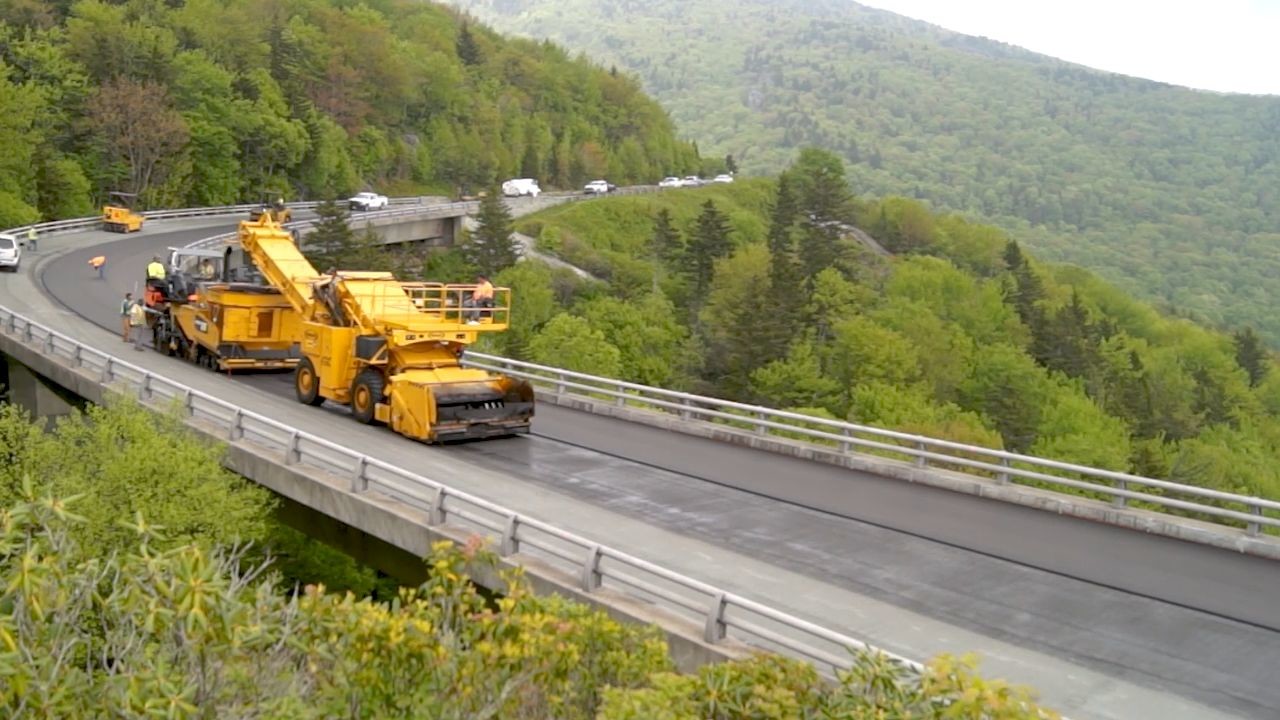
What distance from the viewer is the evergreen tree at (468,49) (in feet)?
452

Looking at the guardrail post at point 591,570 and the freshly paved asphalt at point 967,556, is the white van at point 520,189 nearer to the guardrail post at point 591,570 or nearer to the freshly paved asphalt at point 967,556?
the freshly paved asphalt at point 967,556

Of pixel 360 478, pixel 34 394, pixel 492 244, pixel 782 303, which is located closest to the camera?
pixel 360 478

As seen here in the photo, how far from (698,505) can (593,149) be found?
404 ft

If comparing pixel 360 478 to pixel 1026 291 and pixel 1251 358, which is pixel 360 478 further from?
pixel 1251 358

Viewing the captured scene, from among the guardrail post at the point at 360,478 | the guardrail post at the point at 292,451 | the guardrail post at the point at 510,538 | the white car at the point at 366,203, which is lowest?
the white car at the point at 366,203

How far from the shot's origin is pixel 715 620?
1024cm

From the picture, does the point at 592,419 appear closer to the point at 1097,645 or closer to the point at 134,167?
the point at 1097,645

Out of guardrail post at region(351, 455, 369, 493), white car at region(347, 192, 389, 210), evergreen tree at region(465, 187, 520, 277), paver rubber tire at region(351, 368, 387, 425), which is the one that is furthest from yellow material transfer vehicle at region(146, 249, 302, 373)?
white car at region(347, 192, 389, 210)

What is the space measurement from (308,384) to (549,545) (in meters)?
11.4

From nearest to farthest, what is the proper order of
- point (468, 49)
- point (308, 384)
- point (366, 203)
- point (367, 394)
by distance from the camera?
point (367, 394)
point (308, 384)
point (366, 203)
point (468, 49)

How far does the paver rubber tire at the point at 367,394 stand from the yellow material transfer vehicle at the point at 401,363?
Result: 0.02 m

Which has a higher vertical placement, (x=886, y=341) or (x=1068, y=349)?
(x=886, y=341)

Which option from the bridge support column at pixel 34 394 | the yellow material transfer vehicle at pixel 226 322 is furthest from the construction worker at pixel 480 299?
the bridge support column at pixel 34 394

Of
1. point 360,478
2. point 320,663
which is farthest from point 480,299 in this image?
point 320,663
